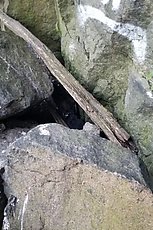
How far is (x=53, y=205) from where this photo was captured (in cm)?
125

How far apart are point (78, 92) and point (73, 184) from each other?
0.34 meters

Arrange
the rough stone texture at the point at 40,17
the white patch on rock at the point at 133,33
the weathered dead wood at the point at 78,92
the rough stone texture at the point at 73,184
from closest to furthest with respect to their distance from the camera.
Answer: the rough stone texture at the point at 73,184 < the white patch on rock at the point at 133,33 < the weathered dead wood at the point at 78,92 < the rough stone texture at the point at 40,17

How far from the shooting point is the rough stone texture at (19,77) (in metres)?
1.43

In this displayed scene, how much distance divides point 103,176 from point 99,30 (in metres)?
0.42

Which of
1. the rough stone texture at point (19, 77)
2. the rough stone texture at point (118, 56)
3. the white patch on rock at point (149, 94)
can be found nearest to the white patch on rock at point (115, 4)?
the rough stone texture at point (118, 56)

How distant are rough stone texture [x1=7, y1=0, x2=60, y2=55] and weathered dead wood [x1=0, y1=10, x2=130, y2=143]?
4 cm

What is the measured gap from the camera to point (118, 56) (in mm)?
1386

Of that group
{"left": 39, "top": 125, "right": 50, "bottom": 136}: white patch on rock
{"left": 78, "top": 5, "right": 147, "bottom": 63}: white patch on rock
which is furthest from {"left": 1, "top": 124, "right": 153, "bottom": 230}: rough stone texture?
{"left": 78, "top": 5, "right": 147, "bottom": 63}: white patch on rock

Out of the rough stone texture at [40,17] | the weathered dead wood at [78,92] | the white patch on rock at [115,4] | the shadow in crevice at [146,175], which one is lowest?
the shadow in crevice at [146,175]

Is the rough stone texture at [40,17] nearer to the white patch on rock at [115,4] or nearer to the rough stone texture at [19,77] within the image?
the rough stone texture at [19,77]

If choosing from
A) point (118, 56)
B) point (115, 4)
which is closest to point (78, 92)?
point (118, 56)

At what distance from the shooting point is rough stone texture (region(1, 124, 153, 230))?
46.1 inches

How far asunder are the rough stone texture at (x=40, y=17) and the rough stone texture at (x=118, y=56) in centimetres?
8

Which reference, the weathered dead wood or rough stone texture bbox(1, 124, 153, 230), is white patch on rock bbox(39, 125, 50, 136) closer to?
rough stone texture bbox(1, 124, 153, 230)
